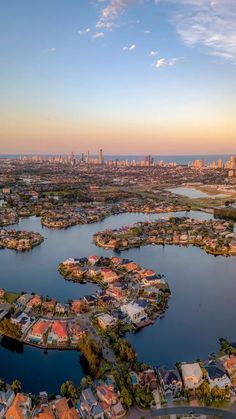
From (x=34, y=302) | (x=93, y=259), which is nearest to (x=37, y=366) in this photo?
(x=34, y=302)

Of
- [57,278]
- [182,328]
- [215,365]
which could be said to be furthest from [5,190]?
[215,365]

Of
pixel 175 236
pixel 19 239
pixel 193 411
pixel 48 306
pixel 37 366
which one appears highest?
pixel 175 236

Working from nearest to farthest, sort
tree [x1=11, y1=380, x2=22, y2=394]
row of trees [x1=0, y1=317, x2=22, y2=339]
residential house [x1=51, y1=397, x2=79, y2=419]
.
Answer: residential house [x1=51, y1=397, x2=79, y2=419]
tree [x1=11, y1=380, x2=22, y2=394]
row of trees [x1=0, y1=317, x2=22, y2=339]

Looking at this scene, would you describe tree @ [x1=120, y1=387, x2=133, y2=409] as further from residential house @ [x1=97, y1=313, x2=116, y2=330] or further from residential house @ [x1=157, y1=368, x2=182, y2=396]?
residential house @ [x1=97, y1=313, x2=116, y2=330]

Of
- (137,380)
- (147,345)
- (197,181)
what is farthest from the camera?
(197,181)

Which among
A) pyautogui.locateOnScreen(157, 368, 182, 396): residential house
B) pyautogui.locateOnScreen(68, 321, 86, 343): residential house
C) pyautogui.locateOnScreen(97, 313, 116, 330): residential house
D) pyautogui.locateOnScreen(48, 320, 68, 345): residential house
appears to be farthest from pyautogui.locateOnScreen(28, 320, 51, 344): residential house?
pyautogui.locateOnScreen(157, 368, 182, 396): residential house

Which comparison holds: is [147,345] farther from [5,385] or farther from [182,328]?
[5,385]

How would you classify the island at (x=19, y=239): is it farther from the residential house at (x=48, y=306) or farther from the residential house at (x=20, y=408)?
the residential house at (x=20, y=408)

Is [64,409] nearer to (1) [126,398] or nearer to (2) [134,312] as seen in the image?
(1) [126,398]

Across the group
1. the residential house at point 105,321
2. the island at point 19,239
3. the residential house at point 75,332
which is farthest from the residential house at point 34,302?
the island at point 19,239
